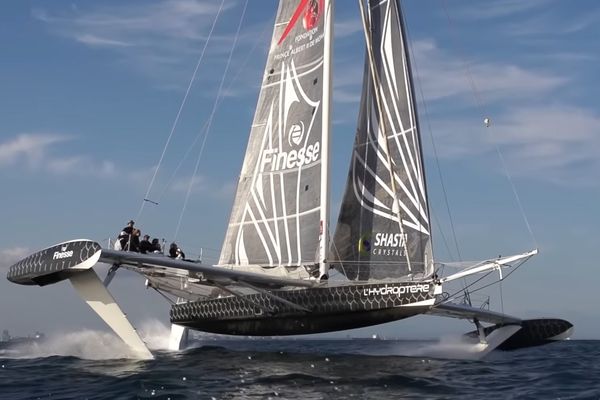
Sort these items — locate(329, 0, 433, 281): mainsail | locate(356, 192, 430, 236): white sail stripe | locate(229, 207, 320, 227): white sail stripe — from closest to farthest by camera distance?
locate(356, 192, 430, 236): white sail stripe, locate(329, 0, 433, 281): mainsail, locate(229, 207, 320, 227): white sail stripe

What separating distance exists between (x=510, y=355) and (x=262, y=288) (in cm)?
846

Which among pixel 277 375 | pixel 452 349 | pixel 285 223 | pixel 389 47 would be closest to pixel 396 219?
pixel 285 223

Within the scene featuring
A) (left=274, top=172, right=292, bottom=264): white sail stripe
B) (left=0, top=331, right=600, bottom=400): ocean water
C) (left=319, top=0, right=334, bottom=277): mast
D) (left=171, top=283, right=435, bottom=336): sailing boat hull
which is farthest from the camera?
(left=274, top=172, right=292, bottom=264): white sail stripe

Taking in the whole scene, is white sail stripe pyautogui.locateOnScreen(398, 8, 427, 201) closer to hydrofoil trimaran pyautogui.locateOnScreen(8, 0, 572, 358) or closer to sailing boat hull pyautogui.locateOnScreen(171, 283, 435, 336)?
hydrofoil trimaran pyautogui.locateOnScreen(8, 0, 572, 358)

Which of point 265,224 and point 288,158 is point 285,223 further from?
point 288,158

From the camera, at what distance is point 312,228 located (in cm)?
2247

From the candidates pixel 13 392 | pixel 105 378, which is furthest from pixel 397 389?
pixel 13 392

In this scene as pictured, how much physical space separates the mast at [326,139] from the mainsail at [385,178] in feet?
2.57

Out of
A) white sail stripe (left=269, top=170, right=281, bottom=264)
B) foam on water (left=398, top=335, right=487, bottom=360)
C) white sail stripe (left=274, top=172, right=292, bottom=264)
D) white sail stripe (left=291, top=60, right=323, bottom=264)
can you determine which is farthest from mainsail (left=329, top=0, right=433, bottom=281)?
foam on water (left=398, top=335, right=487, bottom=360)

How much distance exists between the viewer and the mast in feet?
72.1

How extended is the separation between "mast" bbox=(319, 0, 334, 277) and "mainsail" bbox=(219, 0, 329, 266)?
2.7 inches

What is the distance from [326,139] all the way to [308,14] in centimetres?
428

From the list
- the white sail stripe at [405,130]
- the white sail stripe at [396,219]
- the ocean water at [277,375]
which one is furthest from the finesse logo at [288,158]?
the ocean water at [277,375]

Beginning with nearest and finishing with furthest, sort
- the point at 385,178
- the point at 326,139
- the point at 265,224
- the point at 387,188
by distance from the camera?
the point at 387,188
the point at 385,178
the point at 326,139
the point at 265,224
